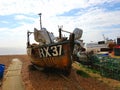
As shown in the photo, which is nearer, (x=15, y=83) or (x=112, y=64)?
(x=15, y=83)

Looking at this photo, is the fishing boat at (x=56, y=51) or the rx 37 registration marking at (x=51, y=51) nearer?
the fishing boat at (x=56, y=51)

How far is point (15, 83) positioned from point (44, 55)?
3.38m

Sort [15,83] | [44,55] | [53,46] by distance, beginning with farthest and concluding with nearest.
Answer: [44,55], [53,46], [15,83]

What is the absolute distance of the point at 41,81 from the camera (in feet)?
50.4

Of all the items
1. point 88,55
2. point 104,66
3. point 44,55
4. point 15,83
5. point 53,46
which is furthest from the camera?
point 88,55

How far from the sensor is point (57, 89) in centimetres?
1304

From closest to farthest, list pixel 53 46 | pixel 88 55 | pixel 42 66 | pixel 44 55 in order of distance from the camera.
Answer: pixel 53 46
pixel 44 55
pixel 42 66
pixel 88 55

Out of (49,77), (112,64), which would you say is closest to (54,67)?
(49,77)

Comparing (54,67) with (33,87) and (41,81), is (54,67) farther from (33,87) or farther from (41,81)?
(33,87)

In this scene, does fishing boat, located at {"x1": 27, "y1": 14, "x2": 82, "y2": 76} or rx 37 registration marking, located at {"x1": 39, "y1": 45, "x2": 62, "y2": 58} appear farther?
rx 37 registration marking, located at {"x1": 39, "y1": 45, "x2": 62, "y2": 58}

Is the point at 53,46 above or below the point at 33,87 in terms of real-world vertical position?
above

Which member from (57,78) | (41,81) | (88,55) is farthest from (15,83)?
(88,55)

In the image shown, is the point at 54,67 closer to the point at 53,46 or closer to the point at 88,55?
the point at 53,46

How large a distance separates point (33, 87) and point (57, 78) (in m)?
3.04
